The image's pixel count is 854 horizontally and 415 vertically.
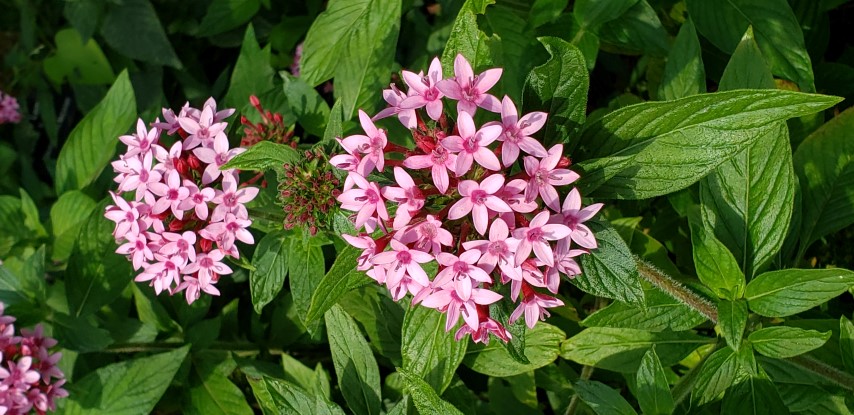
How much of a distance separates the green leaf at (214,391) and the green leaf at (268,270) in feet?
2.02

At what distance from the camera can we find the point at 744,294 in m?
1.58

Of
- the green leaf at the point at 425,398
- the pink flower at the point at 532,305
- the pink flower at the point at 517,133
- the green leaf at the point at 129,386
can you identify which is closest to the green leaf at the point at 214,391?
the green leaf at the point at 129,386

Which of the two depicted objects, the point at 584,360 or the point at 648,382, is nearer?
the point at 648,382

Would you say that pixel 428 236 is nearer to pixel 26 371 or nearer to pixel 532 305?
pixel 532 305

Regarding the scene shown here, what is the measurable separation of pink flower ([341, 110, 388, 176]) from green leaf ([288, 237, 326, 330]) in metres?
0.47

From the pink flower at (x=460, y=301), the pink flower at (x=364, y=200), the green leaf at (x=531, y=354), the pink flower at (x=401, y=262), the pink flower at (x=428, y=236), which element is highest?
the pink flower at (x=364, y=200)

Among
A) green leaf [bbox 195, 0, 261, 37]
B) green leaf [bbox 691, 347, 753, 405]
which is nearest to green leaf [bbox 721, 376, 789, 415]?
green leaf [bbox 691, 347, 753, 405]

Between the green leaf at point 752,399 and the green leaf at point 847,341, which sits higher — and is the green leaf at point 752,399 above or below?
below

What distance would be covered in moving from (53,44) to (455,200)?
117 inches

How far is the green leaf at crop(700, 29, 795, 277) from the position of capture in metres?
1.61

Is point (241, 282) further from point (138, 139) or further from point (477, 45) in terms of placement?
point (477, 45)

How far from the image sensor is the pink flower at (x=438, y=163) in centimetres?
126

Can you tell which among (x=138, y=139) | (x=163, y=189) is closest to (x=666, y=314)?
(x=163, y=189)

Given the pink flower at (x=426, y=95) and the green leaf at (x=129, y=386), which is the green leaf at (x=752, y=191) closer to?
the pink flower at (x=426, y=95)
